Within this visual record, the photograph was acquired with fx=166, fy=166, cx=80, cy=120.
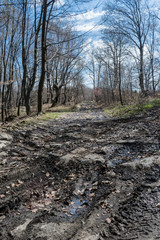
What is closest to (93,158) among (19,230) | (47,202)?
(47,202)

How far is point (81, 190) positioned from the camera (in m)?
2.59

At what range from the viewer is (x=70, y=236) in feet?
5.59

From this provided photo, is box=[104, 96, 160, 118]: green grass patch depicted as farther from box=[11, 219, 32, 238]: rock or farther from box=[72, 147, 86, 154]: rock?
box=[11, 219, 32, 238]: rock

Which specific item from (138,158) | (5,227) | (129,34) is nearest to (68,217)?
(5,227)

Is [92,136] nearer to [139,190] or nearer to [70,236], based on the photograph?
[139,190]

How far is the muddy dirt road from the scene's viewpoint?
1.78 meters

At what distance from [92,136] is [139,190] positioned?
125 inches

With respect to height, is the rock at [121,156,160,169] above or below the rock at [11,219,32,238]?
above

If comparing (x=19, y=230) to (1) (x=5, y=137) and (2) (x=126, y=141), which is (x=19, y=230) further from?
(1) (x=5, y=137)

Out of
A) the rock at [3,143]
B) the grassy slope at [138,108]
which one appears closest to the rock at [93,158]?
the rock at [3,143]

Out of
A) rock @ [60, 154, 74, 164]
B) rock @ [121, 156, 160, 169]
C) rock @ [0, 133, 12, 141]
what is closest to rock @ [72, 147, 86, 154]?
rock @ [60, 154, 74, 164]

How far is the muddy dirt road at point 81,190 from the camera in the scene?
70.1 inches

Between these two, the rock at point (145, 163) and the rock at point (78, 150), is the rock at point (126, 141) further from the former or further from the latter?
the rock at point (145, 163)

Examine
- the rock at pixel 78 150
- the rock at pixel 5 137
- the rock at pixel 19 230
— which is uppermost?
the rock at pixel 5 137
